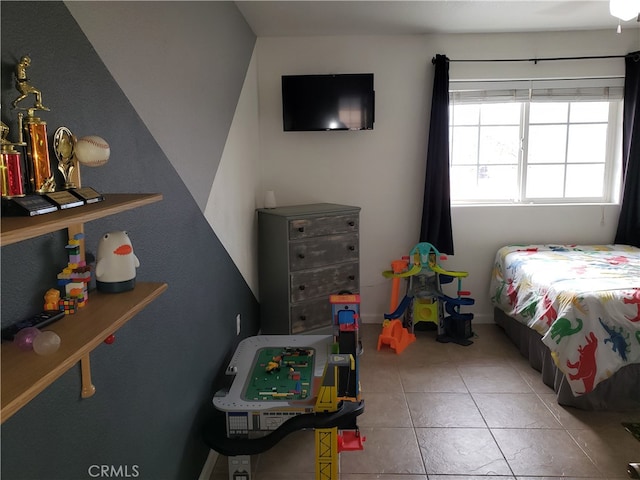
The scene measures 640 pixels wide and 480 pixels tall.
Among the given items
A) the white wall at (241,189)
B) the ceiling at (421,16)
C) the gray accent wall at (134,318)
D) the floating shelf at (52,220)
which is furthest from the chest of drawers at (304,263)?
the floating shelf at (52,220)

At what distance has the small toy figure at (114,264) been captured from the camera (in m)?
1.21

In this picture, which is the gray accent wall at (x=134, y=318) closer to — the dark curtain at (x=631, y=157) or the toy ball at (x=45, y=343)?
the toy ball at (x=45, y=343)

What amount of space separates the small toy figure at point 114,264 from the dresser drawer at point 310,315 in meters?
2.37

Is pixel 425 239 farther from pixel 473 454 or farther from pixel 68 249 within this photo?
pixel 68 249

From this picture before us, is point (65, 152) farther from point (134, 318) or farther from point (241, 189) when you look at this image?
point (241, 189)

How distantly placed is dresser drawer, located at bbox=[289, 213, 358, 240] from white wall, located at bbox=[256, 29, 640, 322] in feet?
1.52

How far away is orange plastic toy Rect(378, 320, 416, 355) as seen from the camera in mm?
3686

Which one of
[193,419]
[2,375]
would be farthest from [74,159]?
[193,419]

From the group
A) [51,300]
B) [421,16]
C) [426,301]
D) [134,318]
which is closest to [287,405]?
[134,318]

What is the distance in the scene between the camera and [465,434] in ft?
8.43

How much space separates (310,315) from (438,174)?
1.53 m

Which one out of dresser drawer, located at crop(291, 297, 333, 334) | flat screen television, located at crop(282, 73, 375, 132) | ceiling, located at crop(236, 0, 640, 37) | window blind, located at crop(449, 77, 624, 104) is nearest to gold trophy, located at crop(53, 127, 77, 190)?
ceiling, located at crop(236, 0, 640, 37)

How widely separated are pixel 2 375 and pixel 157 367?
94 cm

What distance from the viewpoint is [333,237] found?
3697mm
